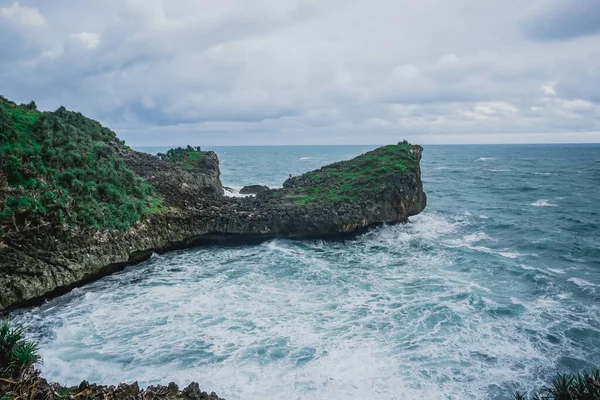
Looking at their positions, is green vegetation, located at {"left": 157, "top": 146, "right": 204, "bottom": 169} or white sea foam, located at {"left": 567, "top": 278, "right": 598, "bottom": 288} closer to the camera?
white sea foam, located at {"left": 567, "top": 278, "right": 598, "bottom": 288}

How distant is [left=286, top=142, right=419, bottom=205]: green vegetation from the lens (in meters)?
30.1

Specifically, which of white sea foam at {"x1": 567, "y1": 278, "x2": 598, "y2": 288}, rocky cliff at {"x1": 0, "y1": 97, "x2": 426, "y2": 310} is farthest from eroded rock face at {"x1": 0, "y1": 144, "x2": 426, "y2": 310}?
white sea foam at {"x1": 567, "y1": 278, "x2": 598, "y2": 288}

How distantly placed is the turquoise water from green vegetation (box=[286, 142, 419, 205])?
4469 mm

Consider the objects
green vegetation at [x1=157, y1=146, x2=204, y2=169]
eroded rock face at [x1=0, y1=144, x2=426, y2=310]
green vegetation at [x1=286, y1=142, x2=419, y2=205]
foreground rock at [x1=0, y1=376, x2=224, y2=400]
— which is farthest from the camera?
green vegetation at [x1=157, y1=146, x2=204, y2=169]

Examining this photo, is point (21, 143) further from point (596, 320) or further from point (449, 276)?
point (596, 320)

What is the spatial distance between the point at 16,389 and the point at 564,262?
1088 inches

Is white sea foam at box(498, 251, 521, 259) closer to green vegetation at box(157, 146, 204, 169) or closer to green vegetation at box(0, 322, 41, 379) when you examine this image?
green vegetation at box(0, 322, 41, 379)

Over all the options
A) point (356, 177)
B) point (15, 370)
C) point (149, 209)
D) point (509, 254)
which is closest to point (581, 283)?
point (509, 254)

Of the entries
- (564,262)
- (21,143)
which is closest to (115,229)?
(21,143)

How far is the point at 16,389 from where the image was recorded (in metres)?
8.80

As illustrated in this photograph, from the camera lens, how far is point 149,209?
959 inches

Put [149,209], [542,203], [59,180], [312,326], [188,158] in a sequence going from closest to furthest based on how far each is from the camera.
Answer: [312,326] → [59,180] → [149,209] → [188,158] → [542,203]

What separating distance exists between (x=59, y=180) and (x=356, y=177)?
72.4ft

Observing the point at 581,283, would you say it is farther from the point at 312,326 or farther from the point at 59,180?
the point at 59,180
